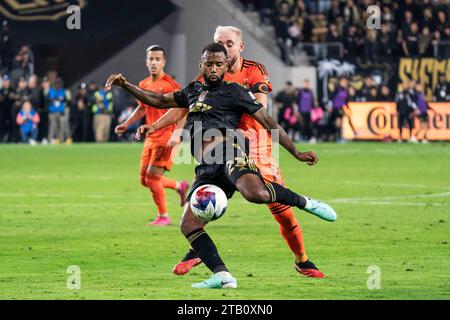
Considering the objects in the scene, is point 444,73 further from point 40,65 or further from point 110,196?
point 110,196

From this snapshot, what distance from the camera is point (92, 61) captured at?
45875 millimetres

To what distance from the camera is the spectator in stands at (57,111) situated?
133 ft

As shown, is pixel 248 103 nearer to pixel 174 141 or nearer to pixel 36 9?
pixel 174 141

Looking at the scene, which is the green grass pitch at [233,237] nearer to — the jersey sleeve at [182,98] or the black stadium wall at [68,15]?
the jersey sleeve at [182,98]

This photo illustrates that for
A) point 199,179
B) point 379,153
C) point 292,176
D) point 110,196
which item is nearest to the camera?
point 199,179

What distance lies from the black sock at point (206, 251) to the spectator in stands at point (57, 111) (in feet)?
95.8

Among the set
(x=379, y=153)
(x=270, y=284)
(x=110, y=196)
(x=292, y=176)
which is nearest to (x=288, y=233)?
(x=270, y=284)

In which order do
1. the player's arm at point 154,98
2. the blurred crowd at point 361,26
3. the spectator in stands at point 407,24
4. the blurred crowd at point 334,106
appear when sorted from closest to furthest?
1. the player's arm at point 154,98
2. the blurred crowd at point 334,106
3. the blurred crowd at point 361,26
4. the spectator in stands at point 407,24

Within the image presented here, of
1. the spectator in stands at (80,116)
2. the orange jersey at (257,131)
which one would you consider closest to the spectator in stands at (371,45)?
the spectator in stands at (80,116)

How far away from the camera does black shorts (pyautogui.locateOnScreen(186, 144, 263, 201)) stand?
11438 mm

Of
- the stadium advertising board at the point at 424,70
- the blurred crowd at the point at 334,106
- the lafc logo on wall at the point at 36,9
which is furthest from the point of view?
the lafc logo on wall at the point at 36,9

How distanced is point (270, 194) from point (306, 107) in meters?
31.2

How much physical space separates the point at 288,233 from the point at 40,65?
34039 millimetres

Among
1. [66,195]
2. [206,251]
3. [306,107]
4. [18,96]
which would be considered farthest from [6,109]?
[206,251]
